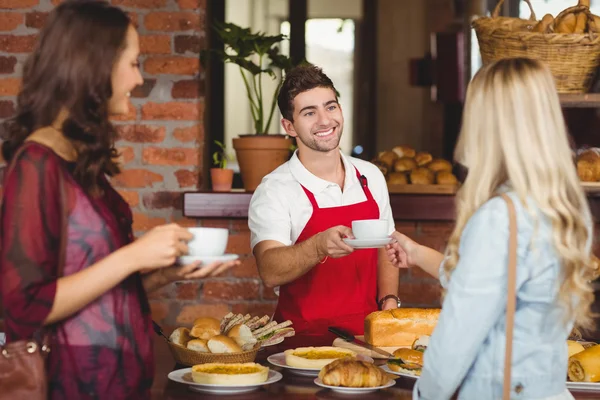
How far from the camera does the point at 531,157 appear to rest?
145 centimetres

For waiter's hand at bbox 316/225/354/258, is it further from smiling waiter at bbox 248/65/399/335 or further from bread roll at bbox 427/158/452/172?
bread roll at bbox 427/158/452/172

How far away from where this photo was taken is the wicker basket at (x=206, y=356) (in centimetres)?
197

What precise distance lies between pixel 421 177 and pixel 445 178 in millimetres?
100

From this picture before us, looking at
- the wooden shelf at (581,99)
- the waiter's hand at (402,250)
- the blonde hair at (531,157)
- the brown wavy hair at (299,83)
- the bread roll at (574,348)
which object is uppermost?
the brown wavy hair at (299,83)

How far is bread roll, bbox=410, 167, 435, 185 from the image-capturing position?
361 centimetres

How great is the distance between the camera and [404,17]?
732 cm

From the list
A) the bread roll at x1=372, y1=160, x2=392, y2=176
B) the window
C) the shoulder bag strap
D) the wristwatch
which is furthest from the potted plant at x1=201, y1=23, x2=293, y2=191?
the window

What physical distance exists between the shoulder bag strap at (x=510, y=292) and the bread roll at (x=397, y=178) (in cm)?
216

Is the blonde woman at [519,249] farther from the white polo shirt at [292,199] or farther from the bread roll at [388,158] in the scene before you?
the bread roll at [388,158]

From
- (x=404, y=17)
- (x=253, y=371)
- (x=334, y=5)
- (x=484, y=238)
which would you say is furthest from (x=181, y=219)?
(x=404, y=17)

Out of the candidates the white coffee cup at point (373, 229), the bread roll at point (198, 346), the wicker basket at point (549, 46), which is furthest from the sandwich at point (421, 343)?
the wicker basket at point (549, 46)

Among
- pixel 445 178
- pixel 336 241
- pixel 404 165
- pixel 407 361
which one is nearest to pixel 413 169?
pixel 404 165

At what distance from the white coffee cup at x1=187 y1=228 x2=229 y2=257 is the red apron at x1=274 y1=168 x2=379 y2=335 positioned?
117cm

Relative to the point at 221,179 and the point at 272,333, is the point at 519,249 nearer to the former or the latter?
the point at 272,333
